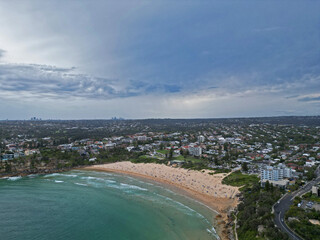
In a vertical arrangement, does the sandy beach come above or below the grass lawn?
below

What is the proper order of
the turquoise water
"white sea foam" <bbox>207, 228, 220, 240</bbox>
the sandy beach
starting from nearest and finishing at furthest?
"white sea foam" <bbox>207, 228, 220, 240</bbox>
the turquoise water
the sandy beach

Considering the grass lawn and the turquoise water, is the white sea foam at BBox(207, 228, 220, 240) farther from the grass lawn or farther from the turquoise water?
the grass lawn

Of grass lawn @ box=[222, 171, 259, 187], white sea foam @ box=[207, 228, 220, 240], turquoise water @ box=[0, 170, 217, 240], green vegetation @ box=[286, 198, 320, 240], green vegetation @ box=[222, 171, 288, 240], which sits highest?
green vegetation @ box=[286, 198, 320, 240]

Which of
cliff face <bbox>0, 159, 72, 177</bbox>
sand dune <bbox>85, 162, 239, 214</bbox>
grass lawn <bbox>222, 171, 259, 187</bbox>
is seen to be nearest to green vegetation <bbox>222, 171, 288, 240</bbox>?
sand dune <bbox>85, 162, 239, 214</bbox>

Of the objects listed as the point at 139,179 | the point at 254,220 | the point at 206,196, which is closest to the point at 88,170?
the point at 139,179

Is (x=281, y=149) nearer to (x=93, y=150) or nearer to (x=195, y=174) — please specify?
(x=195, y=174)

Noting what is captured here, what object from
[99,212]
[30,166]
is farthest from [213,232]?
[30,166]

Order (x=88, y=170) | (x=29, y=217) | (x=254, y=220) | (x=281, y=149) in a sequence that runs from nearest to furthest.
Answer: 1. (x=254, y=220)
2. (x=29, y=217)
3. (x=88, y=170)
4. (x=281, y=149)

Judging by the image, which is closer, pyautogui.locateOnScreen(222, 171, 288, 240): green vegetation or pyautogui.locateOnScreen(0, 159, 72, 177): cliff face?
pyautogui.locateOnScreen(222, 171, 288, 240): green vegetation
